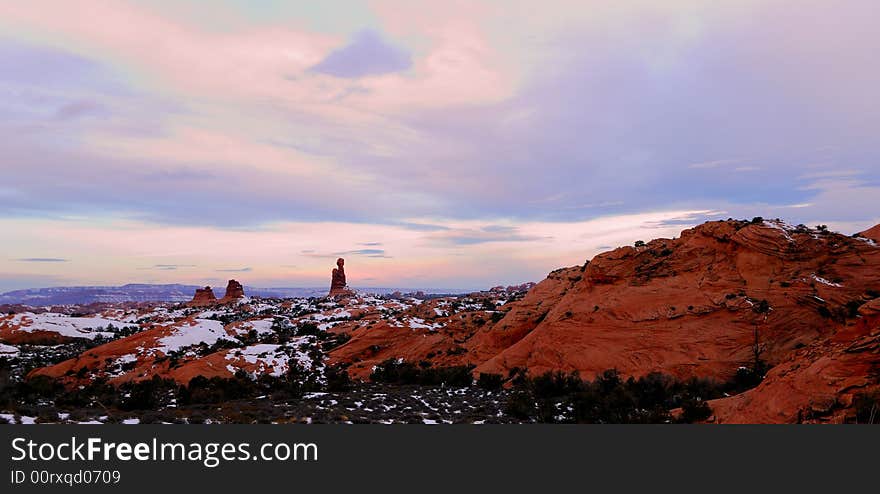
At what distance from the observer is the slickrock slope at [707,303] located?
16.9 metres

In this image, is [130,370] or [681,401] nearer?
[681,401]

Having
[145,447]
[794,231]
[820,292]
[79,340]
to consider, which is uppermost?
[794,231]

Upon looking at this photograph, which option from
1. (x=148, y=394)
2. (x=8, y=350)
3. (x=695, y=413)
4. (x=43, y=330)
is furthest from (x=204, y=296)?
(x=695, y=413)

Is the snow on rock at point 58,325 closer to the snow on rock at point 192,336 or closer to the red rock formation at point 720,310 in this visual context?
the snow on rock at point 192,336

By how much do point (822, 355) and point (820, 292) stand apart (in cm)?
892

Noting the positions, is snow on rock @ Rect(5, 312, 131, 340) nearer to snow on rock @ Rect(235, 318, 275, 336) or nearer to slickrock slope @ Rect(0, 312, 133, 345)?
slickrock slope @ Rect(0, 312, 133, 345)

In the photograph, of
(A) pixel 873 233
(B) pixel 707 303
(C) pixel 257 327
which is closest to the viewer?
(B) pixel 707 303

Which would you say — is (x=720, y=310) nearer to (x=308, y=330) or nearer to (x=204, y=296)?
(x=308, y=330)

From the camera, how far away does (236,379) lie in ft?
70.2

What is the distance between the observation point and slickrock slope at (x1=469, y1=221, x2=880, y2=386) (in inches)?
665

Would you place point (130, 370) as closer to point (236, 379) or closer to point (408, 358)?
point (236, 379)

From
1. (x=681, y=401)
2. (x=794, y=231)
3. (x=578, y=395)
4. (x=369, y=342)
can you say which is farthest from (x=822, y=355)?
(x=369, y=342)

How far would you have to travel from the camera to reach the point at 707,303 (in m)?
19.0

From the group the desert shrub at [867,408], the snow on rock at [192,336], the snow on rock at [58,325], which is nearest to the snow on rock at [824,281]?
the desert shrub at [867,408]
